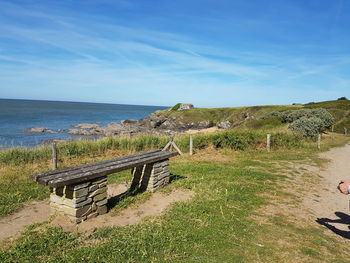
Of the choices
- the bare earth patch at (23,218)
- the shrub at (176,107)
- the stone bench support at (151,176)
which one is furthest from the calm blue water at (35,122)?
the shrub at (176,107)

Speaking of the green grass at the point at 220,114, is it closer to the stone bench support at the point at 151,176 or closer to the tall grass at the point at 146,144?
the tall grass at the point at 146,144

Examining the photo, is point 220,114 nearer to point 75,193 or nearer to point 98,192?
point 98,192

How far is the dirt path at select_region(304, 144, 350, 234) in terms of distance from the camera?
632 centimetres

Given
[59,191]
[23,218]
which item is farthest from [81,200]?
[23,218]

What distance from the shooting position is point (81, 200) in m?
5.54

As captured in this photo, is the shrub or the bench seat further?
the shrub

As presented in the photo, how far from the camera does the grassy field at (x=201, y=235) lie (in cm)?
436

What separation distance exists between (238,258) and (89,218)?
11.1ft

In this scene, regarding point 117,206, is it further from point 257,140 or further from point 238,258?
point 257,140

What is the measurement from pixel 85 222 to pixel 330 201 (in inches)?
282

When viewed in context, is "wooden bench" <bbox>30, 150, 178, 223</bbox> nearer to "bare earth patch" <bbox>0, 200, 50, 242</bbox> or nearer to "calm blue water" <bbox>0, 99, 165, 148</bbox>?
"bare earth patch" <bbox>0, 200, 50, 242</bbox>

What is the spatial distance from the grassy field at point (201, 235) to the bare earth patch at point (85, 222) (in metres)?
0.27

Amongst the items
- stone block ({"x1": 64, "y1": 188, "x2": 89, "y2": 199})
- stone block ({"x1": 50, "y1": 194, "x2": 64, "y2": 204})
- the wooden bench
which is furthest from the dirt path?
stone block ({"x1": 50, "y1": 194, "x2": 64, "y2": 204})

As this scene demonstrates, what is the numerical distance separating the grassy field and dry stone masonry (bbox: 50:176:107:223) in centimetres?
50
